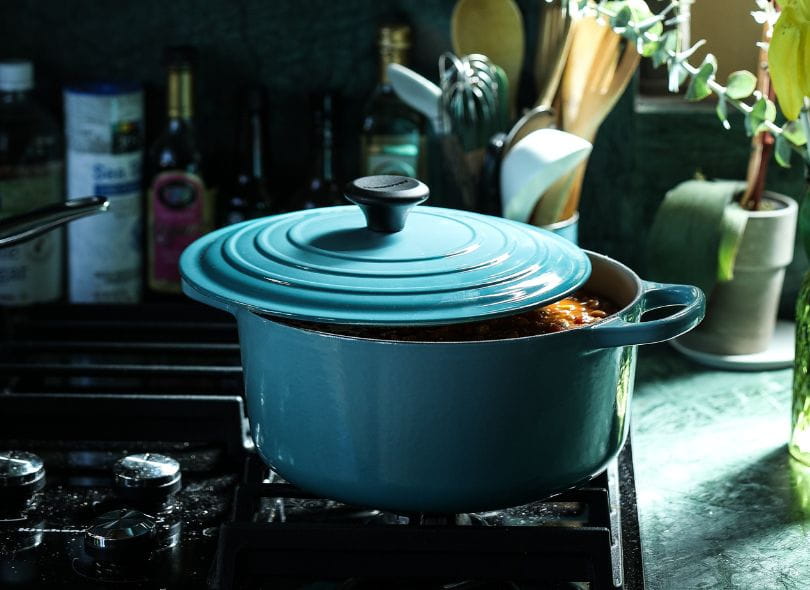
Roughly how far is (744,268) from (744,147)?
16 cm

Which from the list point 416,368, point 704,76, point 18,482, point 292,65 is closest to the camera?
point 416,368

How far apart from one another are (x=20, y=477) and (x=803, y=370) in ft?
1.93

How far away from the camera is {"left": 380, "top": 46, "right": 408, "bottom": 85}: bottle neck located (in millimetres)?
1187

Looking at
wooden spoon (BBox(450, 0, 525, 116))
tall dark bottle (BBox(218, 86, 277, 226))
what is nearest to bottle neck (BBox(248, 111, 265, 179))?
tall dark bottle (BBox(218, 86, 277, 226))

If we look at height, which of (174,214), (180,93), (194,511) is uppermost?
(180,93)

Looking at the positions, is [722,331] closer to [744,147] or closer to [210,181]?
[744,147]

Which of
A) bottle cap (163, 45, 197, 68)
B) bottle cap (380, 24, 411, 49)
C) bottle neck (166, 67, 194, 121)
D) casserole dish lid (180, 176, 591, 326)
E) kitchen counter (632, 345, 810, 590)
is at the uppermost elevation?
bottle cap (380, 24, 411, 49)

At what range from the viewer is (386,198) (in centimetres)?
74

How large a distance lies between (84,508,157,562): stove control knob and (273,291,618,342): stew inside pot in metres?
0.17

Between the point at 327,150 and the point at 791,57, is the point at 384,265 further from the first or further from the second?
the point at 327,150

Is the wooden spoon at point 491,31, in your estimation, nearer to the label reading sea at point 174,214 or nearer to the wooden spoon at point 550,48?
the wooden spoon at point 550,48

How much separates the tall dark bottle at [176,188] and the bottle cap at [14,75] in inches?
5.5

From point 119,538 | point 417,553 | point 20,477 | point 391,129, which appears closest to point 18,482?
point 20,477

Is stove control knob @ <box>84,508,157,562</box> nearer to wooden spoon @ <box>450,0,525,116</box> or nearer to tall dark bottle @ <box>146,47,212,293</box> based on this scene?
tall dark bottle @ <box>146,47,212,293</box>
